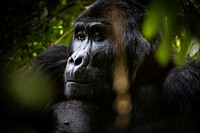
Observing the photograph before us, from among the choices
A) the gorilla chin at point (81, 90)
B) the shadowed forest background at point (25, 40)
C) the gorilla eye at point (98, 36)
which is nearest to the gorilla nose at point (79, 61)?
the gorilla chin at point (81, 90)

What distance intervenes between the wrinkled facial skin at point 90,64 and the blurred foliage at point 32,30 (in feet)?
1.53

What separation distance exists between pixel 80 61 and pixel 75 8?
1.28 meters

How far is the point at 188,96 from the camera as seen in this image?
321 cm

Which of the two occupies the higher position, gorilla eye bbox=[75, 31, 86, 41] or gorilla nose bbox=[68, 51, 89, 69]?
gorilla eye bbox=[75, 31, 86, 41]

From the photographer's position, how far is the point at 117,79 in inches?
139

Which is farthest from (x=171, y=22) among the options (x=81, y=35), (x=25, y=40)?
(x=25, y=40)

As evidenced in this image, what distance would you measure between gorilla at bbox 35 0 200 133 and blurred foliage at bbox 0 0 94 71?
1.57 feet

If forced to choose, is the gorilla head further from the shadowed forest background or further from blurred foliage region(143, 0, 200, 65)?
blurred foliage region(143, 0, 200, 65)

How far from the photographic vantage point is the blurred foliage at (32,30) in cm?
355

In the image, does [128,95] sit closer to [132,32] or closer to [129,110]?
[129,110]

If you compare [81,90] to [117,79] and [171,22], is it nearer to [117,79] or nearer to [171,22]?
[117,79]

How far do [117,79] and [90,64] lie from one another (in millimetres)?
355

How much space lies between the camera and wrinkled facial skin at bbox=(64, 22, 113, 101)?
323cm

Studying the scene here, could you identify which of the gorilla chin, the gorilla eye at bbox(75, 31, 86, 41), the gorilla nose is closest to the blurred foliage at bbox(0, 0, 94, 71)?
the gorilla eye at bbox(75, 31, 86, 41)
